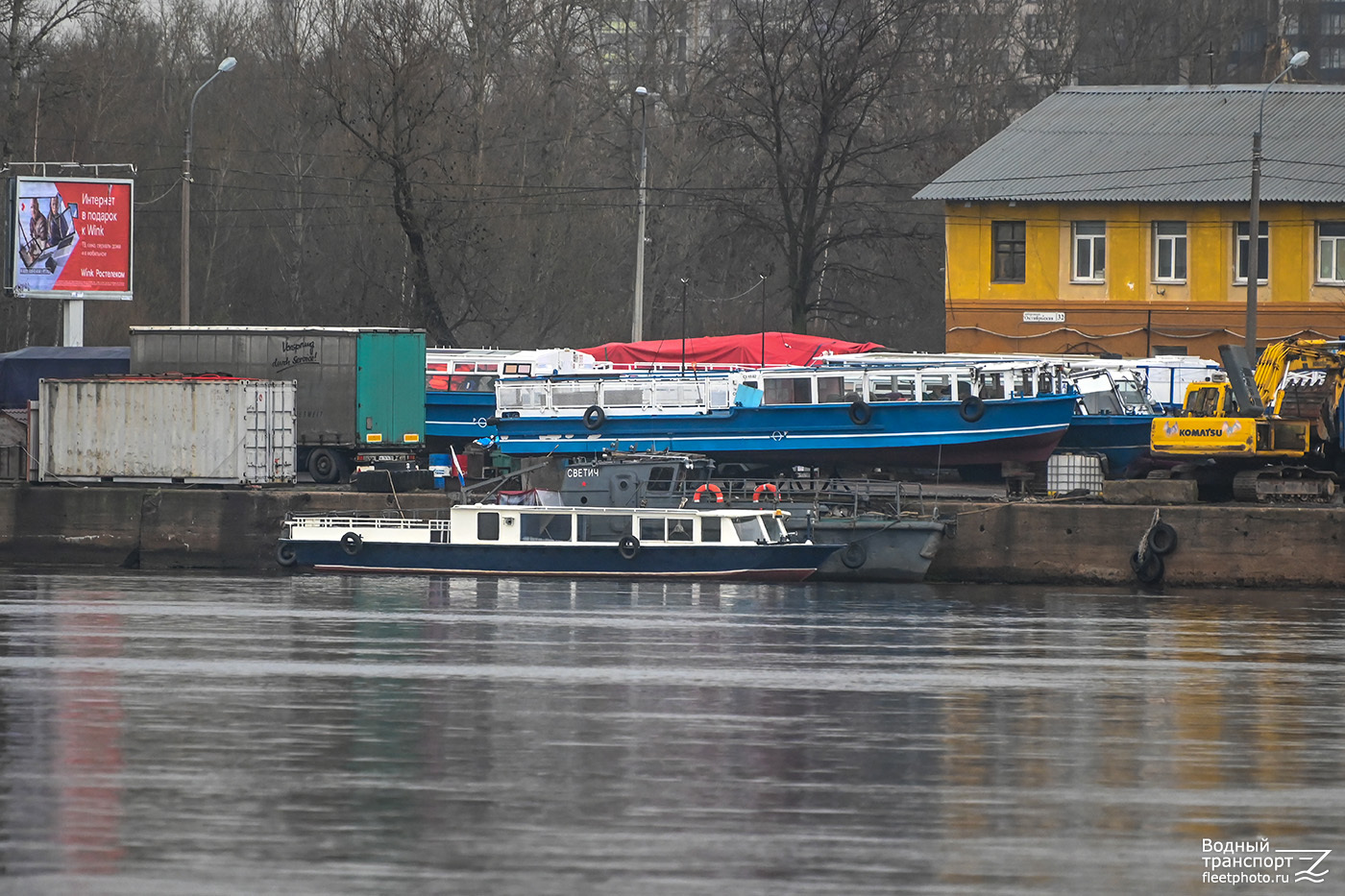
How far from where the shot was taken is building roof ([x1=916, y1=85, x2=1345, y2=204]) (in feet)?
158

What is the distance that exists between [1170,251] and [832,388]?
16114 mm

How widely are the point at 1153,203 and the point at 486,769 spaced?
1441 inches

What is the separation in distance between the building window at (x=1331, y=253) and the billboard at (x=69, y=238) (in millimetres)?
31623

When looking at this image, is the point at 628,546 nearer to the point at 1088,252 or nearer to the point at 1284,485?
the point at 1284,485

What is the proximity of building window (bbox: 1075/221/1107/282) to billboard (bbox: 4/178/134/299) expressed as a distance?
25.9 meters

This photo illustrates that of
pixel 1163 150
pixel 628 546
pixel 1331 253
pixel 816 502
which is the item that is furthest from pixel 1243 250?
pixel 628 546

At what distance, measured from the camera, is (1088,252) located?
163ft

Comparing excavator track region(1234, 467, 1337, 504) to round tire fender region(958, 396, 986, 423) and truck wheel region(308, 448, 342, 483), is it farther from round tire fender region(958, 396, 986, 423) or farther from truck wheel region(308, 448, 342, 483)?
truck wheel region(308, 448, 342, 483)

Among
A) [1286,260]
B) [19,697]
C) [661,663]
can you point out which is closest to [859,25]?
[1286,260]

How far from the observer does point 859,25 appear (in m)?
56.5

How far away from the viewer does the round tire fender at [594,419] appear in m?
38.2

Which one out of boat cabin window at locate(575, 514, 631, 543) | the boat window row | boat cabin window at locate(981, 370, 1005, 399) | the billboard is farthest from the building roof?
the billboard

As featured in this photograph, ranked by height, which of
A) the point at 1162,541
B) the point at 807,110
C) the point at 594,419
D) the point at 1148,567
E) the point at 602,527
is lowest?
the point at 1148,567

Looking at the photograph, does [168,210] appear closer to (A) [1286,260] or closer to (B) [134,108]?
(B) [134,108]
